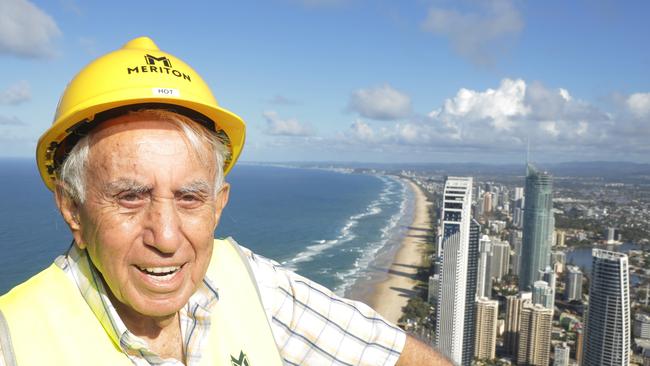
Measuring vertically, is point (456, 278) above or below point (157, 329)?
below

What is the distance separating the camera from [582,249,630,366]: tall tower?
705 inches

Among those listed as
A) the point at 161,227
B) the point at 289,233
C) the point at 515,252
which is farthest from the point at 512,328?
the point at 161,227

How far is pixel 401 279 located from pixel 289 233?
9087 millimetres

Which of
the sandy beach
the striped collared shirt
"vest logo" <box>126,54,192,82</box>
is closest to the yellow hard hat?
"vest logo" <box>126,54,192,82</box>

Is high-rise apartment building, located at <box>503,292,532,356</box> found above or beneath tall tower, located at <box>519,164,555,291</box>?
beneath

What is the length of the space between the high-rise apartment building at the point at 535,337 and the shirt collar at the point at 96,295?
68.1 feet

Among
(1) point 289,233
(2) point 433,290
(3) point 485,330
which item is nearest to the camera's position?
(3) point 485,330

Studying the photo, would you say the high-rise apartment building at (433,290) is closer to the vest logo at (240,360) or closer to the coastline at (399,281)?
the coastline at (399,281)

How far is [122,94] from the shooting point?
2.43ft

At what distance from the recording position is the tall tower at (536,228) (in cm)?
3066

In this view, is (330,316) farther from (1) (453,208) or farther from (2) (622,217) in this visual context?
(2) (622,217)

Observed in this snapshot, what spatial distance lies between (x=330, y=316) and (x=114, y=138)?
0.62m

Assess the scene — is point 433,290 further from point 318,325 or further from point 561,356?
point 318,325

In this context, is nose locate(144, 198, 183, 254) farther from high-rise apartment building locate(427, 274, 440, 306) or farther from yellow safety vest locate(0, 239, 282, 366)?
high-rise apartment building locate(427, 274, 440, 306)
